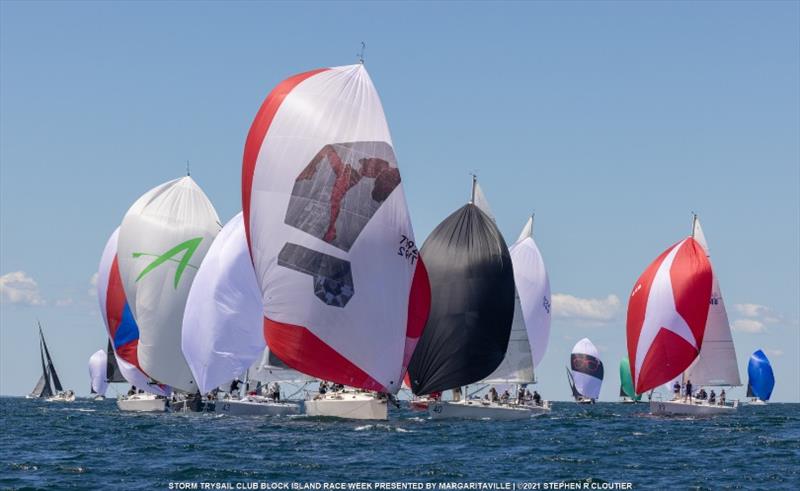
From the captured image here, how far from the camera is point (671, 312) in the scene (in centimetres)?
6819

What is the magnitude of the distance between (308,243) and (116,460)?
11.8 m

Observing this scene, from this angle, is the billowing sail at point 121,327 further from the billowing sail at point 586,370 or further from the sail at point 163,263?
the billowing sail at point 586,370

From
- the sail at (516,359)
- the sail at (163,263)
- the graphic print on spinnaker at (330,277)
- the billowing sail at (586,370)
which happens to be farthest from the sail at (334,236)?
the billowing sail at (586,370)

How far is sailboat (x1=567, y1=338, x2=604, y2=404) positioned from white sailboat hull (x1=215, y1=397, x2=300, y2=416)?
77428mm

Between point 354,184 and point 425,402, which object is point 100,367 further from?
point 354,184

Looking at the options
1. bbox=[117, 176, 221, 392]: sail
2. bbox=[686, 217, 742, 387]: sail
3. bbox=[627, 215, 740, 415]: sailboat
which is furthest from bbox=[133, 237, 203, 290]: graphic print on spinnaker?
bbox=[686, 217, 742, 387]: sail

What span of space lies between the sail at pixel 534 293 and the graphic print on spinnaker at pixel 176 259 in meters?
18.0

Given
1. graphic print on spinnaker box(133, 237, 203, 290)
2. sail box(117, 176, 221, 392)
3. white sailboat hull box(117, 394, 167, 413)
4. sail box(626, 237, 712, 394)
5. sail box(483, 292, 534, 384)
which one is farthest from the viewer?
white sailboat hull box(117, 394, 167, 413)

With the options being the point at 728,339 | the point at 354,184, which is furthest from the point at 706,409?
the point at 354,184

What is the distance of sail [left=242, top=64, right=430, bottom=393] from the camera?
155 ft

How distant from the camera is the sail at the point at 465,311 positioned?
59.1 metres

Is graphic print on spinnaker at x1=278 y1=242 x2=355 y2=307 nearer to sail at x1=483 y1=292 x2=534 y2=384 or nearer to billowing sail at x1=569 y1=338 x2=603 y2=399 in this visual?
sail at x1=483 y1=292 x2=534 y2=384

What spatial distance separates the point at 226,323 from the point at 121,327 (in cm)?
1364

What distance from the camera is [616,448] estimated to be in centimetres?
4466
